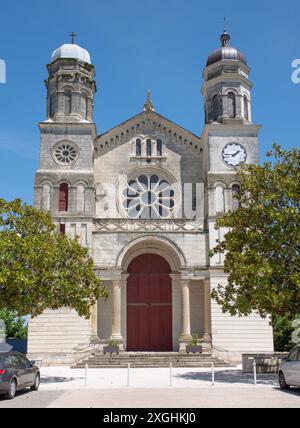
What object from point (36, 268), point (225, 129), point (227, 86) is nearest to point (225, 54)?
point (227, 86)

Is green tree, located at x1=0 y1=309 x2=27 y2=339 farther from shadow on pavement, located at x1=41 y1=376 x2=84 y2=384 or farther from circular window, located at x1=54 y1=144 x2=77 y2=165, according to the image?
shadow on pavement, located at x1=41 y1=376 x2=84 y2=384

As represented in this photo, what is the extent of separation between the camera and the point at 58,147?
1323 inches

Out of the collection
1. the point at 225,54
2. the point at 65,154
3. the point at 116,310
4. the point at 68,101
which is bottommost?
the point at 116,310

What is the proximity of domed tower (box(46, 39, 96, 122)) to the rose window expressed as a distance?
5339mm

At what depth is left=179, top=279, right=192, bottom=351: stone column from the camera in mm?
31089

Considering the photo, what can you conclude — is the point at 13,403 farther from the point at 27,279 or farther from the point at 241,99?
the point at 241,99

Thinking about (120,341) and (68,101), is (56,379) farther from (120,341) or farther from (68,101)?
(68,101)

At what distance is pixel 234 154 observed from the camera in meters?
33.8

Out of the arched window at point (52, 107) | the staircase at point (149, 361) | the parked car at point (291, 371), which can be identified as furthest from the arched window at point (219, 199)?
the parked car at point (291, 371)

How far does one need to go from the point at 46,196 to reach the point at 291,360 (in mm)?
19627

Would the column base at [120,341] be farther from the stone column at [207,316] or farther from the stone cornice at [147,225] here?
the stone cornice at [147,225]

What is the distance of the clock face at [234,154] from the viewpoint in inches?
1325

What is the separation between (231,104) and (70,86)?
10411 millimetres

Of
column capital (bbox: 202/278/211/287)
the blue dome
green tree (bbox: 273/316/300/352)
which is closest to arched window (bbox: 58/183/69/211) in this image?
the blue dome
